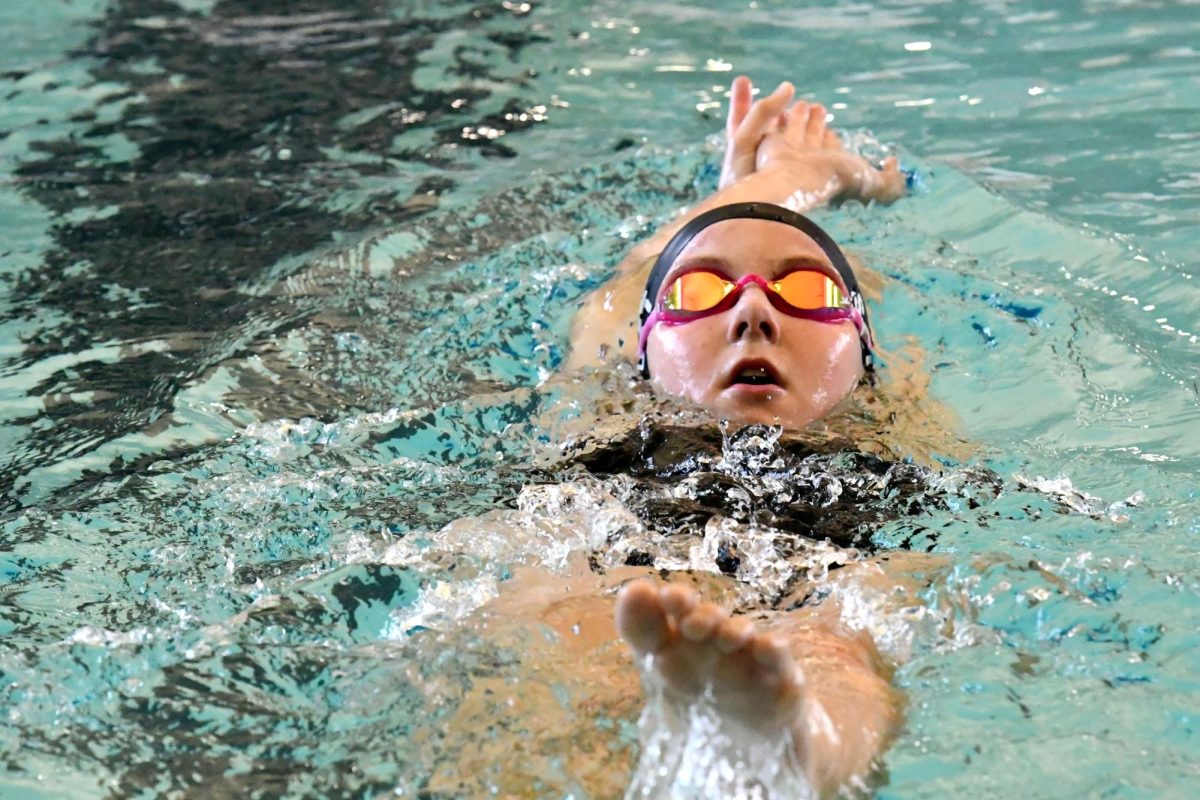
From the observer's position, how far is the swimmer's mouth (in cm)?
340

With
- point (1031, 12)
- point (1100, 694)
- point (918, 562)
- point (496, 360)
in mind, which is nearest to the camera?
point (1100, 694)

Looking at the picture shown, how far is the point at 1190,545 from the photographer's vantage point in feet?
9.13

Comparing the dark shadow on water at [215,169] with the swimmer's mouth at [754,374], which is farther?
the dark shadow on water at [215,169]

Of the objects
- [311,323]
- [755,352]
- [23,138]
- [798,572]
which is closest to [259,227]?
[311,323]

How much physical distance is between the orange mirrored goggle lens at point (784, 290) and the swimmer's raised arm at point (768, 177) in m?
0.56

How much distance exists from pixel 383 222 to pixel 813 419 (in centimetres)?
236

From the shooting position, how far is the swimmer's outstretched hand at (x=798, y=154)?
4.75 meters

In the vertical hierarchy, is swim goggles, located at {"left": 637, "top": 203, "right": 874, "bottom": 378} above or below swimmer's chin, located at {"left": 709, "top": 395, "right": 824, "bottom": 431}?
above

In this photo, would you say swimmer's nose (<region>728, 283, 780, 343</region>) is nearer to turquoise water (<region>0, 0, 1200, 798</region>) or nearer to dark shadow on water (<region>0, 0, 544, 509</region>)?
turquoise water (<region>0, 0, 1200, 798</region>)

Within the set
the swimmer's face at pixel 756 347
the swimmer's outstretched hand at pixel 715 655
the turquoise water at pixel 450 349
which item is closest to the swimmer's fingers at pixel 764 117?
the turquoise water at pixel 450 349

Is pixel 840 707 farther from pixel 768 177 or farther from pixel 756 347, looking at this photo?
pixel 768 177

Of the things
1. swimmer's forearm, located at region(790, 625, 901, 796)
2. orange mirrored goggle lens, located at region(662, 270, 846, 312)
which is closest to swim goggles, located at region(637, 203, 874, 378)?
orange mirrored goggle lens, located at region(662, 270, 846, 312)

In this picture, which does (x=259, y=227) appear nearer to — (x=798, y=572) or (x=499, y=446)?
(x=499, y=446)

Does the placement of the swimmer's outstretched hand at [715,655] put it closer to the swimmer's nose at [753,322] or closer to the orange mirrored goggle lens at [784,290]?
the swimmer's nose at [753,322]
